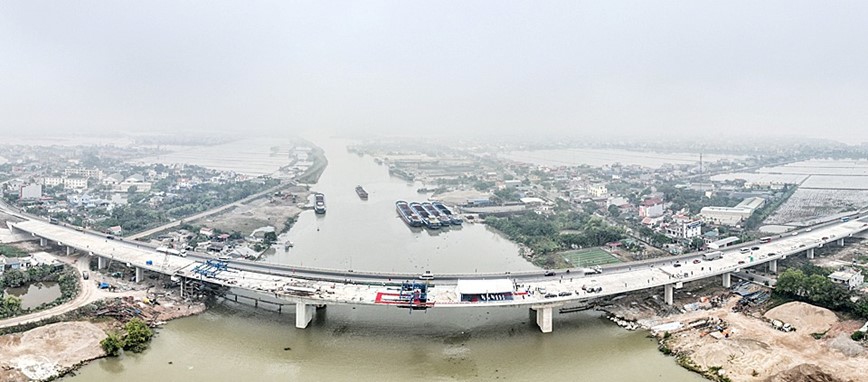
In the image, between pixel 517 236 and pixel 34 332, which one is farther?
pixel 517 236

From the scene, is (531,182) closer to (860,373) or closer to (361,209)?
(361,209)

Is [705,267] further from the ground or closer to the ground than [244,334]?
further from the ground

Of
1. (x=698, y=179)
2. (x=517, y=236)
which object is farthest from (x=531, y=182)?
(x=517, y=236)

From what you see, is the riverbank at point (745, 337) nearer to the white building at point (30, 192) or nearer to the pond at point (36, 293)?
the pond at point (36, 293)

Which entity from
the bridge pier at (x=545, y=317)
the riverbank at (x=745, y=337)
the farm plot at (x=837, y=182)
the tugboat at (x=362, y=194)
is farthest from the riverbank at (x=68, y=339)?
the farm plot at (x=837, y=182)

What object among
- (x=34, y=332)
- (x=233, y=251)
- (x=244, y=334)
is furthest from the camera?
(x=233, y=251)

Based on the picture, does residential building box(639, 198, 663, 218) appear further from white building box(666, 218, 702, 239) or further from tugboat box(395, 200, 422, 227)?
tugboat box(395, 200, 422, 227)

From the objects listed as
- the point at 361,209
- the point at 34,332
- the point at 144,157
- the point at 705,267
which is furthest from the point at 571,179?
the point at 144,157

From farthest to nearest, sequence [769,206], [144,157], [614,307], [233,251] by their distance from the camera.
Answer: [144,157]
[769,206]
[233,251]
[614,307]


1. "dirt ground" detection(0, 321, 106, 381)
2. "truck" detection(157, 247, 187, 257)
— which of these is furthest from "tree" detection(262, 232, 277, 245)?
"dirt ground" detection(0, 321, 106, 381)
